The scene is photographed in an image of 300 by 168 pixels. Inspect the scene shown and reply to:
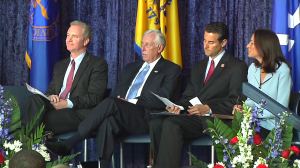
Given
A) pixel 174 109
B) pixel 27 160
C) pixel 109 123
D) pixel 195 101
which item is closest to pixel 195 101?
pixel 195 101

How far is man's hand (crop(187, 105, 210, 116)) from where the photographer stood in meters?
3.88

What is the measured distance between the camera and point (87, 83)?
445 cm

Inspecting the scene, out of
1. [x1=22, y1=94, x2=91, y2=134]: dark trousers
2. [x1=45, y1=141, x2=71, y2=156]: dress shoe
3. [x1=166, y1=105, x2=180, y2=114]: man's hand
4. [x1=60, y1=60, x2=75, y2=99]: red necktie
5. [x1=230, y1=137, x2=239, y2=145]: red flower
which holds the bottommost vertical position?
[x1=45, y1=141, x2=71, y2=156]: dress shoe

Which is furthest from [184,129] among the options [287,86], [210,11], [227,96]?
[210,11]

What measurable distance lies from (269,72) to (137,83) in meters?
1.27

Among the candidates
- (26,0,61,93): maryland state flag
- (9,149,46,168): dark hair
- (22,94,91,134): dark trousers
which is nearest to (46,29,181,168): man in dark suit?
(22,94,91,134): dark trousers

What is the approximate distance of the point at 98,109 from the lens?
3.83 m

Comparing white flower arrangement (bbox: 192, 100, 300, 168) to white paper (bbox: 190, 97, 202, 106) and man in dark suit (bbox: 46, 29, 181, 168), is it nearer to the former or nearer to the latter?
man in dark suit (bbox: 46, 29, 181, 168)

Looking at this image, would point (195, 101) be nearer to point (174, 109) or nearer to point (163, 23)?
point (174, 109)

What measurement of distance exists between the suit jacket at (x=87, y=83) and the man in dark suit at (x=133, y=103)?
8.9 inches

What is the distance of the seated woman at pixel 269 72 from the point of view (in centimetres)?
→ 369

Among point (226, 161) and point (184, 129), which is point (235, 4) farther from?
point (226, 161)

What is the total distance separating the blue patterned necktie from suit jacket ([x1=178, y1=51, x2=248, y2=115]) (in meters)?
0.47

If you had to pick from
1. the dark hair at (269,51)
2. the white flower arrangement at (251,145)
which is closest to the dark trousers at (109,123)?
the dark hair at (269,51)
